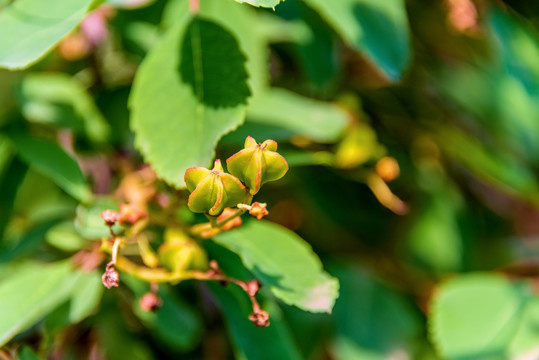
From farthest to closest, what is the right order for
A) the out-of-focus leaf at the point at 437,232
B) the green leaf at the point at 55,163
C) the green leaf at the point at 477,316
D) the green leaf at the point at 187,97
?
the out-of-focus leaf at the point at 437,232, the green leaf at the point at 477,316, the green leaf at the point at 55,163, the green leaf at the point at 187,97

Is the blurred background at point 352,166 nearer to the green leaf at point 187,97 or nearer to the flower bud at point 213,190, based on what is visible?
the green leaf at point 187,97

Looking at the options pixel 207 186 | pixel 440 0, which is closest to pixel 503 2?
pixel 440 0

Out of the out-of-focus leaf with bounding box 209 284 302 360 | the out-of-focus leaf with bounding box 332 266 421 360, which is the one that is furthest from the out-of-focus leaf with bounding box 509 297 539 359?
the out-of-focus leaf with bounding box 209 284 302 360

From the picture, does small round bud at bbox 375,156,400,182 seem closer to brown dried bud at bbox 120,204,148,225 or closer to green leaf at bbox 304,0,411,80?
green leaf at bbox 304,0,411,80

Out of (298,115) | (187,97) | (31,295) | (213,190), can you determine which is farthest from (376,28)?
(31,295)

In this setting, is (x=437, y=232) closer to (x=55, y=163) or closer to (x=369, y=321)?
(x=369, y=321)

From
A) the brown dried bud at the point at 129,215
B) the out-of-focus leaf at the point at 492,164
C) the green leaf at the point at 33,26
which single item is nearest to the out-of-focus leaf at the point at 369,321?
the out-of-focus leaf at the point at 492,164
